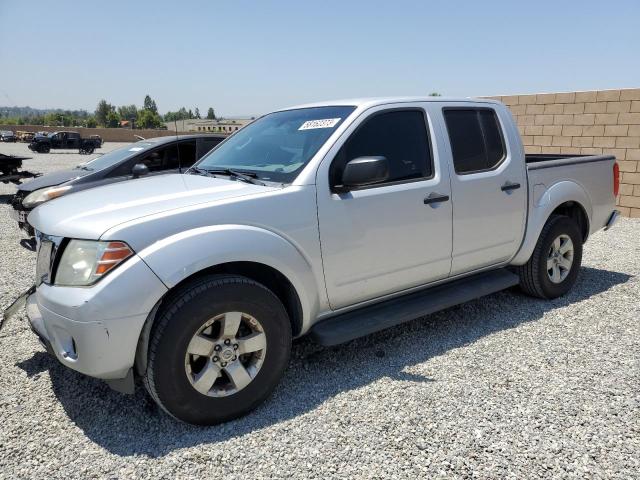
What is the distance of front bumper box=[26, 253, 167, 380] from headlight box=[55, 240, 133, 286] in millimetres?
43

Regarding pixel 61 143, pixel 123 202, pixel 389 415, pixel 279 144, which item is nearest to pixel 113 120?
pixel 61 143

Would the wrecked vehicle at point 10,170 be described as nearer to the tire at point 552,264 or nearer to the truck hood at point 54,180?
the truck hood at point 54,180

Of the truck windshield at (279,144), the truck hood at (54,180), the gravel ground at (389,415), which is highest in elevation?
the truck windshield at (279,144)

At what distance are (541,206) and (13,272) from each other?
598cm

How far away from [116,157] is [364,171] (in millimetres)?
5684

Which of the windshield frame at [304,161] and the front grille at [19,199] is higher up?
the windshield frame at [304,161]

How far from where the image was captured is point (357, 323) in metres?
3.31

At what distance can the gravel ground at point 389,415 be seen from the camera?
2492mm

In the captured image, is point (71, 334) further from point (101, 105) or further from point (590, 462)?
point (101, 105)

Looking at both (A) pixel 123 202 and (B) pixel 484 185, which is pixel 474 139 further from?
(A) pixel 123 202

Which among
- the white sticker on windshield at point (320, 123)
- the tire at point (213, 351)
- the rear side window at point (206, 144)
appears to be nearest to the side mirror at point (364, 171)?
the white sticker on windshield at point (320, 123)

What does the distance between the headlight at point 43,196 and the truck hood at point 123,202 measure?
13.5 ft

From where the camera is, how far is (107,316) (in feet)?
7.98

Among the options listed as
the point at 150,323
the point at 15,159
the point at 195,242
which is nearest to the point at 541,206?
the point at 195,242
